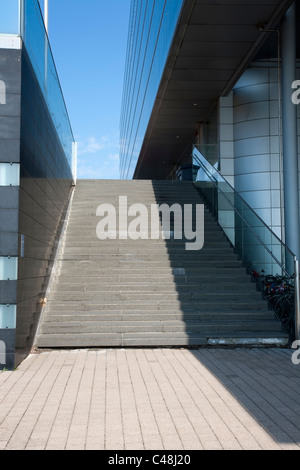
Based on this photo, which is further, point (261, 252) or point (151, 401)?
point (261, 252)

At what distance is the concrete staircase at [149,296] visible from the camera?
9445mm

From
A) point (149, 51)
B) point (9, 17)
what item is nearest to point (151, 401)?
point (9, 17)

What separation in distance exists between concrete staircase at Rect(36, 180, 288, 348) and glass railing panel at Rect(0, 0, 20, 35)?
4.67 metres

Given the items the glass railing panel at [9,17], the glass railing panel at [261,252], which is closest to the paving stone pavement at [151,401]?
the glass railing panel at [261,252]

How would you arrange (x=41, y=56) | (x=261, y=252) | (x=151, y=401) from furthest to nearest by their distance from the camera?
1. (x=261, y=252)
2. (x=41, y=56)
3. (x=151, y=401)

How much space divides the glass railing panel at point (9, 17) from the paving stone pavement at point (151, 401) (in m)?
4.60

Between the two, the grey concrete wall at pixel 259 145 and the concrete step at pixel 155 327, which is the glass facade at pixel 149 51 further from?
the concrete step at pixel 155 327

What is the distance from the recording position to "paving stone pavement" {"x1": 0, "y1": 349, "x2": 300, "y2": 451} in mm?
4531

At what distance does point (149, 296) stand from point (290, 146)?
5231 millimetres

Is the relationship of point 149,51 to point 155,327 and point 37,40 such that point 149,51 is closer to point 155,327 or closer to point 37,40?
point 37,40

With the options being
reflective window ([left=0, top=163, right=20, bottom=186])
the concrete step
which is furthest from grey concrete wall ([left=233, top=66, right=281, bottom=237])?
reflective window ([left=0, top=163, right=20, bottom=186])

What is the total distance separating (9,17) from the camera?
784cm
